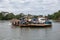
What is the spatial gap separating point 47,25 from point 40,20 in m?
8.96

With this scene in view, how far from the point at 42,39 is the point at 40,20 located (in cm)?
4591

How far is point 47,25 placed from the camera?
257ft

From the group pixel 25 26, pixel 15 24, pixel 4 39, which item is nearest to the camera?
pixel 4 39

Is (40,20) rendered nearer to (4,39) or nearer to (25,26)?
(25,26)

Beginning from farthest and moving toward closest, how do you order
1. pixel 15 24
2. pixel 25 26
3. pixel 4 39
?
pixel 15 24 < pixel 25 26 < pixel 4 39

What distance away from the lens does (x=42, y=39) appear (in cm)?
4109

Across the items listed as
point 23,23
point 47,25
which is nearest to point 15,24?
point 23,23

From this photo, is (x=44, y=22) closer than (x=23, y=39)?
No

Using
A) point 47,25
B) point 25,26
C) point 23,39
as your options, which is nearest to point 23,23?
A: point 25,26

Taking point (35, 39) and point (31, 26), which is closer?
point (35, 39)

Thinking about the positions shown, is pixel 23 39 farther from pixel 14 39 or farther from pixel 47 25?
pixel 47 25

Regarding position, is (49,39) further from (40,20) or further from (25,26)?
(40,20)

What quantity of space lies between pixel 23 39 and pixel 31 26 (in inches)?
1440

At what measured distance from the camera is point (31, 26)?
3061 inches
